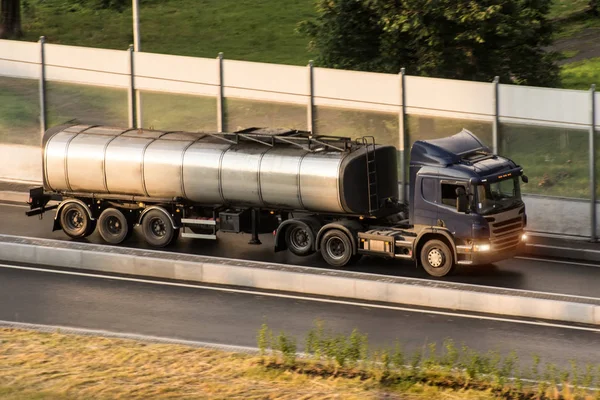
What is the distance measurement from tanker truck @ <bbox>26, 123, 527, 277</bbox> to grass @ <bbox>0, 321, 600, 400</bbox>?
240 inches

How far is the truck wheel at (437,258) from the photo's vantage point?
25.0m

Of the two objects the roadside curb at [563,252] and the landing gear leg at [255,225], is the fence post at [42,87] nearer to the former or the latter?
the landing gear leg at [255,225]

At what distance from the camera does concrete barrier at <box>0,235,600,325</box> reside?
22.2 metres

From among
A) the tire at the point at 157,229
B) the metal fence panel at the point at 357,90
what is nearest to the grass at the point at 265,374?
the tire at the point at 157,229

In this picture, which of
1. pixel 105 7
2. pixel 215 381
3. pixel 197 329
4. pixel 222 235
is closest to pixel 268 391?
pixel 215 381

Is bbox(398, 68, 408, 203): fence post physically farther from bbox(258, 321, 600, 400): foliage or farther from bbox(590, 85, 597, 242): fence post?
bbox(258, 321, 600, 400): foliage

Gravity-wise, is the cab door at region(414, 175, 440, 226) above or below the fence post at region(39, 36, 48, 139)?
below

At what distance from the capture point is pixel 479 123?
95.7ft

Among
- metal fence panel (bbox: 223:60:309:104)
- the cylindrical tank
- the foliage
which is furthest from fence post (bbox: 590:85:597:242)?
the foliage

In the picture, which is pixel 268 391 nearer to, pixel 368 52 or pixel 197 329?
pixel 197 329

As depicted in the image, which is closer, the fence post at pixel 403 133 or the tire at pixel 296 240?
the tire at pixel 296 240

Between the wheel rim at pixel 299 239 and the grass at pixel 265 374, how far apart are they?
23.8 ft

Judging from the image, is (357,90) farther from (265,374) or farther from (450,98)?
(265,374)

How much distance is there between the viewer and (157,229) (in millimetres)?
27844
